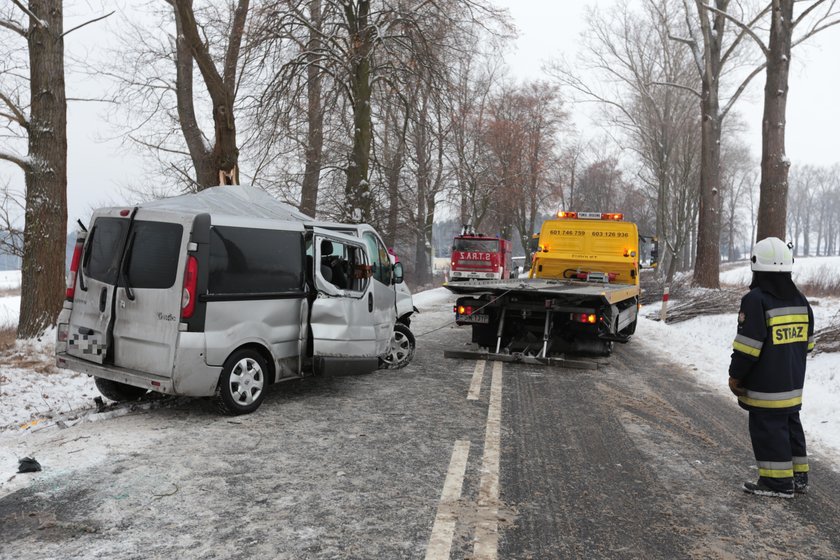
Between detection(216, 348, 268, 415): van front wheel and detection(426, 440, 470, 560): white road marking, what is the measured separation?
2.15 meters

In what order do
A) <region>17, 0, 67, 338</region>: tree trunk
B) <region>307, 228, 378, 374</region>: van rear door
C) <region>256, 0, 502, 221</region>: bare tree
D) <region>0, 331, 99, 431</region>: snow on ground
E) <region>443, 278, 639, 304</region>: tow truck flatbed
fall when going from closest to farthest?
<region>0, 331, 99, 431</region>: snow on ground, <region>307, 228, 378, 374</region>: van rear door, <region>443, 278, 639, 304</region>: tow truck flatbed, <region>17, 0, 67, 338</region>: tree trunk, <region>256, 0, 502, 221</region>: bare tree

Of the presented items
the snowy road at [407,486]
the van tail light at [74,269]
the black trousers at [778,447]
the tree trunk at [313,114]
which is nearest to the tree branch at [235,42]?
the tree trunk at [313,114]

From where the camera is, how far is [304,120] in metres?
15.6

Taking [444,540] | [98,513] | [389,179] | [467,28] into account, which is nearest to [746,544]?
[444,540]

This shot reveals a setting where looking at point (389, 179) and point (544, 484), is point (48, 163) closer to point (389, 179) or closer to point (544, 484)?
point (544, 484)

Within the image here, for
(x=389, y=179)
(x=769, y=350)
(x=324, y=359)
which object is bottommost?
(x=324, y=359)

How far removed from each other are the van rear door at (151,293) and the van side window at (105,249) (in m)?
0.13

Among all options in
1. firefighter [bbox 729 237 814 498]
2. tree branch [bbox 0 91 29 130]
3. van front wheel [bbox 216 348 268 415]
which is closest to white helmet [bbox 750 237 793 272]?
firefighter [bbox 729 237 814 498]

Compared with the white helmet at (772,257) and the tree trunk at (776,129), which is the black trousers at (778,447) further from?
the tree trunk at (776,129)

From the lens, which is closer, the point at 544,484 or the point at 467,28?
the point at 544,484

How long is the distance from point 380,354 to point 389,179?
16.9 metres

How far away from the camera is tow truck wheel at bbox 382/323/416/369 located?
863cm

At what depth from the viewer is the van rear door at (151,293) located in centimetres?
531

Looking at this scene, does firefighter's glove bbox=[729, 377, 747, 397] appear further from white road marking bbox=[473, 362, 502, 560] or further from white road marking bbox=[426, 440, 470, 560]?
white road marking bbox=[426, 440, 470, 560]
